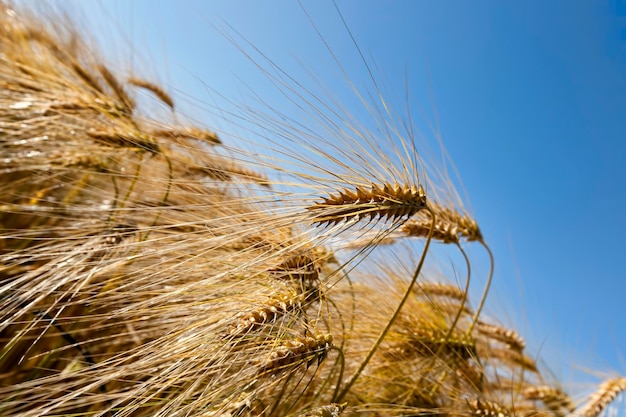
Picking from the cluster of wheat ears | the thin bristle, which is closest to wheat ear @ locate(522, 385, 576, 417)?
the cluster of wheat ears

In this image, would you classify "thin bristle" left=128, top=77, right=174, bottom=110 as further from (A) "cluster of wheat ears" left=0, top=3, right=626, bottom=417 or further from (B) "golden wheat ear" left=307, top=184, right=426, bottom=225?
(B) "golden wheat ear" left=307, top=184, right=426, bottom=225

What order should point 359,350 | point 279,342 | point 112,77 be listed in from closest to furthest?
1. point 279,342
2. point 359,350
3. point 112,77

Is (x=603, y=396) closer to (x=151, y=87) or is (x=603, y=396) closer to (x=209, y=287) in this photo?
(x=209, y=287)

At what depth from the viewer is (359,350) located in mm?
1078

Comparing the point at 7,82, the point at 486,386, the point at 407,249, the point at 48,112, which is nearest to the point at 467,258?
the point at 407,249

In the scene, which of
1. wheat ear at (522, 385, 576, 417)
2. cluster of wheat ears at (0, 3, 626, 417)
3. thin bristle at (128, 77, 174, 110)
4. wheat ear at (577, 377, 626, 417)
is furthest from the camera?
thin bristle at (128, 77, 174, 110)

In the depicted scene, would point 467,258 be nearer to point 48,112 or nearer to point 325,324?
point 325,324

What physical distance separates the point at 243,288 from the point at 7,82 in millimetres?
1067

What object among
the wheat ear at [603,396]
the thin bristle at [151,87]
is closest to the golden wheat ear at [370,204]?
the wheat ear at [603,396]

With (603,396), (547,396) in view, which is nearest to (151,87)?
(547,396)

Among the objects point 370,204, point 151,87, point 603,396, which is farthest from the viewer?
point 151,87

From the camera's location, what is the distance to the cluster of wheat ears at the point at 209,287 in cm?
76

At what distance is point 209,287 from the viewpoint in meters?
0.94

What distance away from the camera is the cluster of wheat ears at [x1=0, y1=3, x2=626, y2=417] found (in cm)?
76
